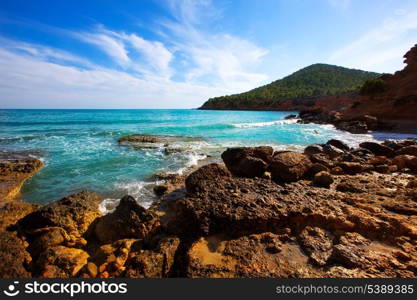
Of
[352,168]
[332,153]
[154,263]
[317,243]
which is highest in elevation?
[332,153]

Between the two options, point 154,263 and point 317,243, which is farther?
point 317,243

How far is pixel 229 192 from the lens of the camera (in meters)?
5.26

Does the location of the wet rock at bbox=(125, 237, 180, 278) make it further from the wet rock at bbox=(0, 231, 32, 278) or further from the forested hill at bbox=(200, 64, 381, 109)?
the forested hill at bbox=(200, 64, 381, 109)

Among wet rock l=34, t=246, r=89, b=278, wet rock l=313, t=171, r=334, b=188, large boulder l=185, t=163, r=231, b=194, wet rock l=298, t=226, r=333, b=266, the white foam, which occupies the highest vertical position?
large boulder l=185, t=163, r=231, b=194

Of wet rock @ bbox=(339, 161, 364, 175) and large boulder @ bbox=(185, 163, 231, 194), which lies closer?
large boulder @ bbox=(185, 163, 231, 194)

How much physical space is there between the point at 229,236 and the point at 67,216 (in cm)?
452

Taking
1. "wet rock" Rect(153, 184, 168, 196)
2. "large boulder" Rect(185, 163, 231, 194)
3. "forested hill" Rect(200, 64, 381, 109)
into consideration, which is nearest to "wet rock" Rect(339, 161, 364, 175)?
"large boulder" Rect(185, 163, 231, 194)

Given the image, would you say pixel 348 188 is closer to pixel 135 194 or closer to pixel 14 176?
pixel 135 194

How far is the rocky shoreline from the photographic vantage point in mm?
3393

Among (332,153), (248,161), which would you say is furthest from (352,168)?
(248,161)

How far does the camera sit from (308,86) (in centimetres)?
11744

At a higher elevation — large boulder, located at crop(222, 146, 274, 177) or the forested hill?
the forested hill

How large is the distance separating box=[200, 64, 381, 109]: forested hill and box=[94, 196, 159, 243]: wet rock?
106383 millimetres

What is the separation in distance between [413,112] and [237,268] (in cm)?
3898
